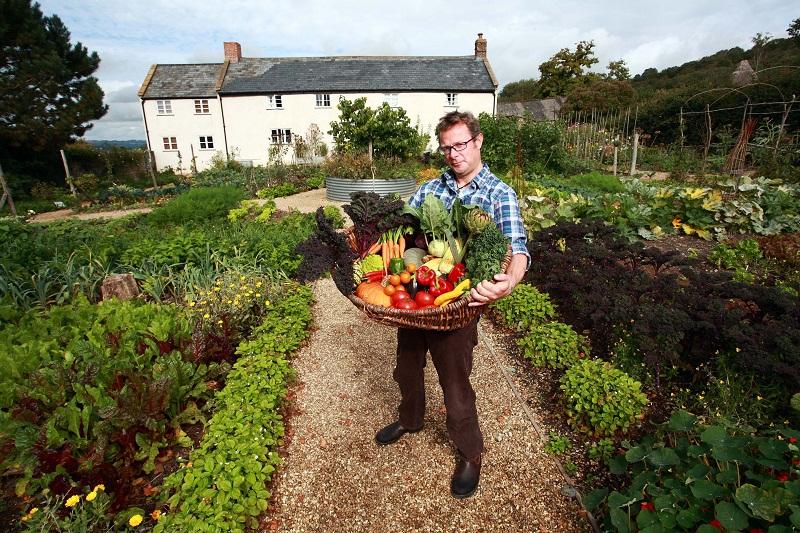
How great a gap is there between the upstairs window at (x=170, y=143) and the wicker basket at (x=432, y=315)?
1051 inches

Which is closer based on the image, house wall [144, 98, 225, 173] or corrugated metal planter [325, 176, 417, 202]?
corrugated metal planter [325, 176, 417, 202]

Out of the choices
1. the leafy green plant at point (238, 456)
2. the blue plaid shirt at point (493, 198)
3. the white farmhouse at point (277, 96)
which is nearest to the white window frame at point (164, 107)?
the white farmhouse at point (277, 96)

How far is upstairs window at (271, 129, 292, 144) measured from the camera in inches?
923

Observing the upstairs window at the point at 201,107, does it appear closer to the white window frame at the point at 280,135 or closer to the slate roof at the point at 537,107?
the white window frame at the point at 280,135

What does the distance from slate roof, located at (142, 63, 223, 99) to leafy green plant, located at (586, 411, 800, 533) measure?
26.4 metres

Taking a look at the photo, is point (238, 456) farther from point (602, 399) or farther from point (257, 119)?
point (257, 119)

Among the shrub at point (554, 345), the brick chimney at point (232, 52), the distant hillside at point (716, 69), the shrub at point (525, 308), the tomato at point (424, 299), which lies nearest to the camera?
the tomato at point (424, 299)

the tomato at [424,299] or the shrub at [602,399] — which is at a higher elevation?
the tomato at [424,299]

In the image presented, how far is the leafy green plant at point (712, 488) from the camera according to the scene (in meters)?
1.42

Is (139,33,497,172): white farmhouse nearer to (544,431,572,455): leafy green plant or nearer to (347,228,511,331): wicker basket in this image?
(544,431,572,455): leafy green plant

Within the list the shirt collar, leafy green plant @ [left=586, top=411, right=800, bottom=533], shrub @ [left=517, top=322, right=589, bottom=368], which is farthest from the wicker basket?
shrub @ [left=517, top=322, right=589, bottom=368]

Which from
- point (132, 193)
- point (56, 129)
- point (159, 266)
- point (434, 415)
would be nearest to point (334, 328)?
point (434, 415)

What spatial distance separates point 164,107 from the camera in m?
23.6

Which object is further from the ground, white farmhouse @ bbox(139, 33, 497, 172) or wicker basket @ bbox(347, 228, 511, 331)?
white farmhouse @ bbox(139, 33, 497, 172)
